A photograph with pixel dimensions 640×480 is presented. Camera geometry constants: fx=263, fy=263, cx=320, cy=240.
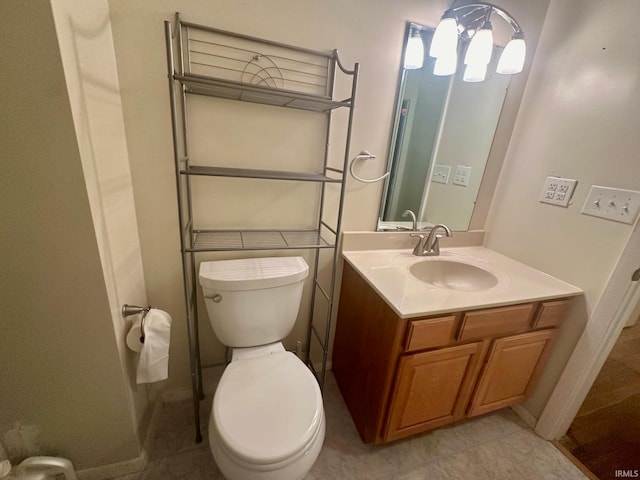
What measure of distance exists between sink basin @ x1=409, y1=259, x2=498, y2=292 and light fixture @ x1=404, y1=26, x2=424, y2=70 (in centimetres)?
94

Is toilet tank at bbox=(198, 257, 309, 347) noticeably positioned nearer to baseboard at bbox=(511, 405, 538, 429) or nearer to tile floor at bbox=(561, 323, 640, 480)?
baseboard at bbox=(511, 405, 538, 429)

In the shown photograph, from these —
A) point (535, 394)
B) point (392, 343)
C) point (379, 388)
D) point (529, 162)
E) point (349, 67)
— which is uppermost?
point (349, 67)

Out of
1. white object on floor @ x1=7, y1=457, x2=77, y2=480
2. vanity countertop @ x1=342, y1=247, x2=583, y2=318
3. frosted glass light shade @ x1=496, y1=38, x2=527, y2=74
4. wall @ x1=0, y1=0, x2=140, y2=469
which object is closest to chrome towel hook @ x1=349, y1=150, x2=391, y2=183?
vanity countertop @ x1=342, y1=247, x2=583, y2=318

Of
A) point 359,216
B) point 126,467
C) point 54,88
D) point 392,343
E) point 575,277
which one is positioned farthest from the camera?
point 359,216

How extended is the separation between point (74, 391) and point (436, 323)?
134cm

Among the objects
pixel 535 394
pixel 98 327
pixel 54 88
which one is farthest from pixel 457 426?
pixel 54 88

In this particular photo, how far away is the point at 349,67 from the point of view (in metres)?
1.16

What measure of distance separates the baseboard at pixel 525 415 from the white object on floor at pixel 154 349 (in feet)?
6.09

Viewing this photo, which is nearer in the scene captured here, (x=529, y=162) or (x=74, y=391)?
(x=74, y=391)

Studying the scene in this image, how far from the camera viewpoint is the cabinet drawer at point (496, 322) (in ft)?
3.46

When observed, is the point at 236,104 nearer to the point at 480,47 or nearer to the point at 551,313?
the point at 480,47

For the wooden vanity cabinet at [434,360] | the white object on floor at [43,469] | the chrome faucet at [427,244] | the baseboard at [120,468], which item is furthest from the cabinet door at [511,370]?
the white object on floor at [43,469]

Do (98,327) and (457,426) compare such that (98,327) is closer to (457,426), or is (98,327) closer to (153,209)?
(153,209)

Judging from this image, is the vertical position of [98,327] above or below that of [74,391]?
above
